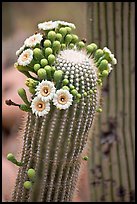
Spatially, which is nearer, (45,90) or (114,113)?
(45,90)

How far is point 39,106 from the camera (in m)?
1.41

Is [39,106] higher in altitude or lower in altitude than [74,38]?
lower

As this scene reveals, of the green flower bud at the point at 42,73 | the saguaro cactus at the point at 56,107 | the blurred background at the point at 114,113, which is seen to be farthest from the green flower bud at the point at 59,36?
the blurred background at the point at 114,113

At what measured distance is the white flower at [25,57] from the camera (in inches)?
56.4

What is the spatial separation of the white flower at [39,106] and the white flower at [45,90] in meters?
0.01

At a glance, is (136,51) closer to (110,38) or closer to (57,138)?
(110,38)

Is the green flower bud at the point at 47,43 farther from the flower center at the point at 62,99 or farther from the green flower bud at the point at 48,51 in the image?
the flower center at the point at 62,99

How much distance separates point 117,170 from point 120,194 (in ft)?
0.38

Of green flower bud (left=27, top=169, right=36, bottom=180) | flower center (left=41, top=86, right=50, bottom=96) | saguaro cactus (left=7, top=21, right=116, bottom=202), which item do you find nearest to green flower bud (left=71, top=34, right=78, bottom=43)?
saguaro cactus (left=7, top=21, right=116, bottom=202)

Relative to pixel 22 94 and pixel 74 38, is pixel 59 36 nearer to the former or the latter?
pixel 74 38

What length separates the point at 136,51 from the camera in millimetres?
2516

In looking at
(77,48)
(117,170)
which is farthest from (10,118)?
(77,48)

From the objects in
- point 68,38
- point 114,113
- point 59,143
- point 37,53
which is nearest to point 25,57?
point 37,53

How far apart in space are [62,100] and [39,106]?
0.06m
